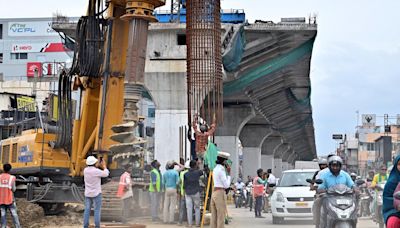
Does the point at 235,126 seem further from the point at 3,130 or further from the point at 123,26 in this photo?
the point at 123,26

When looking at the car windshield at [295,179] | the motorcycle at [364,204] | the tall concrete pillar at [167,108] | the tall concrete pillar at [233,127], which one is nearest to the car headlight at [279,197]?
the car windshield at [295,179]

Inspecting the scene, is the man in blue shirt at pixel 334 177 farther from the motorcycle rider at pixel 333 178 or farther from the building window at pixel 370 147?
the building window at pixel 370 147

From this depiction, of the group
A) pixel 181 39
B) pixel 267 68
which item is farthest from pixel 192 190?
pixel 267 68

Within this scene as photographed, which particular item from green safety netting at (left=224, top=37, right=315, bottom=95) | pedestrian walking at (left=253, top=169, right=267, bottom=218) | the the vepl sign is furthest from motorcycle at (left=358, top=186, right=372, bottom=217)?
the the vepl sign

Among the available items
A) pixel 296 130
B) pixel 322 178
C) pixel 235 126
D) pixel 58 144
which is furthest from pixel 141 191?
pixel 296 130

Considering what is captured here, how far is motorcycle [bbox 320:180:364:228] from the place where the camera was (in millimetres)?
10172

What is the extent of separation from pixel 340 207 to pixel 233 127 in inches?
1654

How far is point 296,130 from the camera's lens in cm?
8462

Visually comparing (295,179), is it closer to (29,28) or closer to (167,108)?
(167,108)

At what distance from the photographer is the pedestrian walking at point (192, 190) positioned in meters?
18.5

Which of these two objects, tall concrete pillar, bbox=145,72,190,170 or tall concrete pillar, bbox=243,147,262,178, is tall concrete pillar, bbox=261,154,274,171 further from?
tall concrete pillar, bbox=145,72,190,170

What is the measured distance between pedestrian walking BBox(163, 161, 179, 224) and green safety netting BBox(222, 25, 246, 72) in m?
15.5

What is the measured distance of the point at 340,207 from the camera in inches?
401

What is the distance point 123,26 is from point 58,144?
3.93 m
